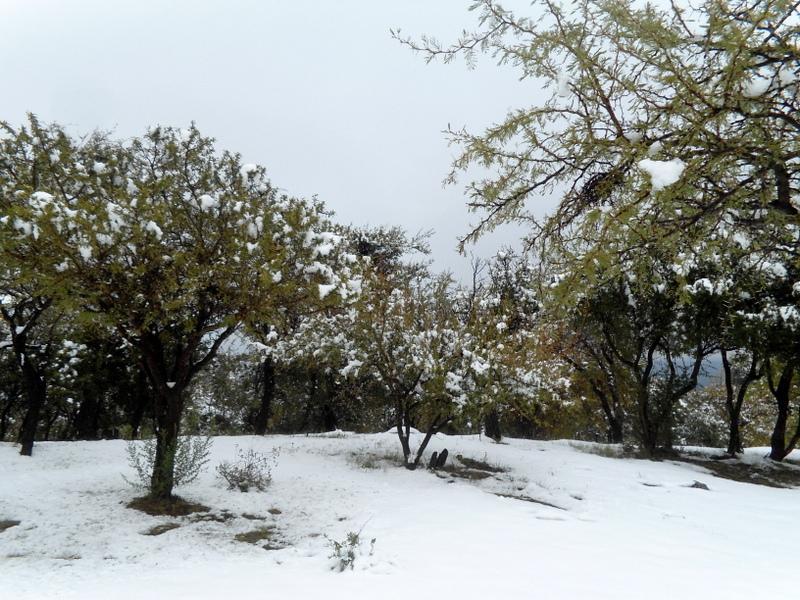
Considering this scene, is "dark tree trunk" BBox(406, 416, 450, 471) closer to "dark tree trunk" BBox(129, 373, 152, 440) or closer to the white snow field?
the white snow field

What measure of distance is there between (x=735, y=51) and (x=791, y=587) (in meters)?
4.96

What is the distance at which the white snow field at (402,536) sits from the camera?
14.9 ft

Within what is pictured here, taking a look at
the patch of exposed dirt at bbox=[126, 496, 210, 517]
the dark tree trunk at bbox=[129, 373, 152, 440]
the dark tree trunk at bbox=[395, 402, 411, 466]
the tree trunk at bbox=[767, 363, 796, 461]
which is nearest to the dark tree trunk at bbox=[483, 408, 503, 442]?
the dark tree trunk at bbox=[395, 402, 411, 466]

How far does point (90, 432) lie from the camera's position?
69.7ft

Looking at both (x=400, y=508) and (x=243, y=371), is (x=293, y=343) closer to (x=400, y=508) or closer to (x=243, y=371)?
(x=400, y=508)

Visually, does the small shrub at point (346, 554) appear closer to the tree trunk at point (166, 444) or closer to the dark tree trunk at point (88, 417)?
the tree trunk at point (166, 444)

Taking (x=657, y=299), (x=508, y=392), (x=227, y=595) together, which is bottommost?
(x=227, y=595)

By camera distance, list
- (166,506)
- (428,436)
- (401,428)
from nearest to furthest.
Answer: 1. (166,506)
2. (428,436)
3. (401,428)

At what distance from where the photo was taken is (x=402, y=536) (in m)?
6.39

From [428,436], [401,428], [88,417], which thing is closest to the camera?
[428,436]

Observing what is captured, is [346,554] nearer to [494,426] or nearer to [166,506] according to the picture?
[166,506]

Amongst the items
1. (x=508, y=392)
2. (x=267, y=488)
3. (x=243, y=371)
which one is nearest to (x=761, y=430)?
(x=508, y=392)

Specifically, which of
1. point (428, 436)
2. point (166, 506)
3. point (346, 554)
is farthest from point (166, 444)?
point (428, 436)

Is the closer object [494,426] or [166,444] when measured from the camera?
[166,444]
